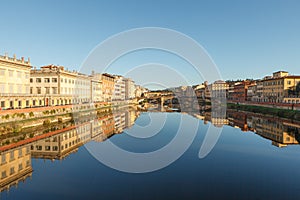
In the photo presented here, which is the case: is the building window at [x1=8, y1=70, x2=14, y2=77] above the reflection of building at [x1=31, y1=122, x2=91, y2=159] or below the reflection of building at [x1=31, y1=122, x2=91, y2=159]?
above

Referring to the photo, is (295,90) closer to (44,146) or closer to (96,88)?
(96,88)

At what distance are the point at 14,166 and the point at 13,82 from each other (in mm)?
23764

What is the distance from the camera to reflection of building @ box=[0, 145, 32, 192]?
12.9 m

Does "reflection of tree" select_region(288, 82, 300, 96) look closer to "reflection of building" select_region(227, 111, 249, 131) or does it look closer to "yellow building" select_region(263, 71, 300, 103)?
"yellow building" select_region(263, 71, 300, 103)

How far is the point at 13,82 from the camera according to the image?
112ft

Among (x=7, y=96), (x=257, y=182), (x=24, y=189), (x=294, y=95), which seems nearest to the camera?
(x=24, y=189)

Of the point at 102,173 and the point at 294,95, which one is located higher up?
the point at 294,95

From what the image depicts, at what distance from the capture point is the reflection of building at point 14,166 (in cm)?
1291

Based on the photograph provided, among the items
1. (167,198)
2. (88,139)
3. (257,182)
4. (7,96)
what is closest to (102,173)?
(167,198)

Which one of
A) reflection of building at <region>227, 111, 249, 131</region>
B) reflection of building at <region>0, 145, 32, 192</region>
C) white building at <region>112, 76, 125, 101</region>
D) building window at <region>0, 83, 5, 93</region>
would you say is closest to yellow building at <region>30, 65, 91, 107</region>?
building window at <region>0, 83, 5, 93</region>

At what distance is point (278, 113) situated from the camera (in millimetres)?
44406

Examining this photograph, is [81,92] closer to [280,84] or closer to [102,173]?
[102,173]

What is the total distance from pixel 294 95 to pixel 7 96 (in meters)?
66.5

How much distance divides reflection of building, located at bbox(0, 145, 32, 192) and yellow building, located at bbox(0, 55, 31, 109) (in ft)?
43.8
